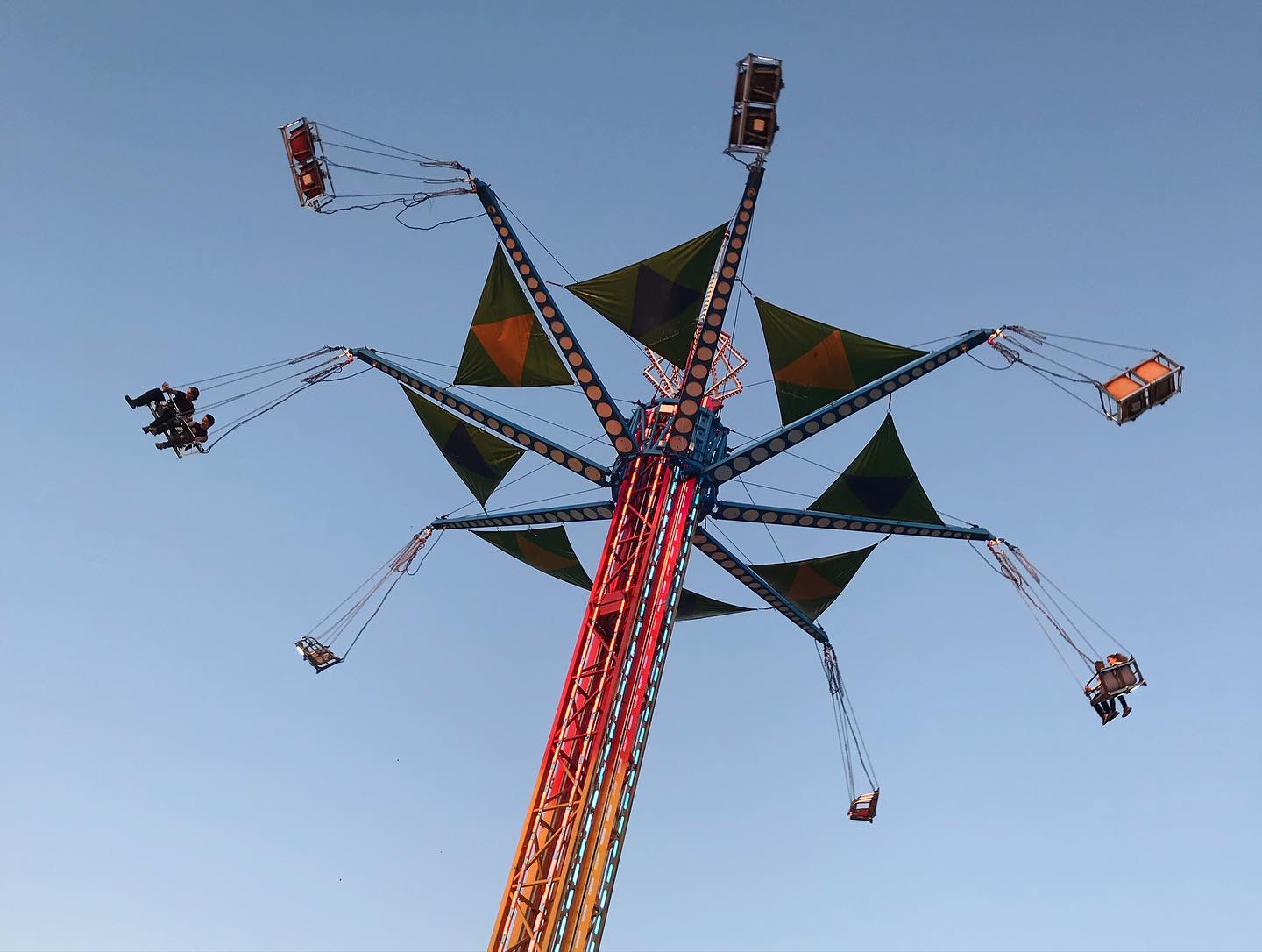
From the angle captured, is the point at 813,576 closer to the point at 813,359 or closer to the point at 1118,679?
the point at 813,359

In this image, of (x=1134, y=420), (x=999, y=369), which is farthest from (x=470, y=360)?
(x=1134, y=420)

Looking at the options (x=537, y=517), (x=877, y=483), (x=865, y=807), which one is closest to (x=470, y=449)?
(x=537, y=517)

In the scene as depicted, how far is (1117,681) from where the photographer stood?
55.9 ft

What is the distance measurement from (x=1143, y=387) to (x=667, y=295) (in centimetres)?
678

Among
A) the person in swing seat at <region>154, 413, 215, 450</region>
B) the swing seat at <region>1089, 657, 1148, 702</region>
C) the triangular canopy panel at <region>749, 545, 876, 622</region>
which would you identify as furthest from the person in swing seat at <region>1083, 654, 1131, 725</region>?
the person in swing seat at <region>154, 413, 215, 450</region>

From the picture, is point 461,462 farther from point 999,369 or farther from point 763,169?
point 999,369

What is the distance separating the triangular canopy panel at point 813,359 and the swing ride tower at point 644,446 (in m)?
0.03

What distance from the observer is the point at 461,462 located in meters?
19.8

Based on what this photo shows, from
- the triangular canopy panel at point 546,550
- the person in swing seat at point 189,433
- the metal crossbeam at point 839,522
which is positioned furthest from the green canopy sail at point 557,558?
the person in swing seat at point 189,433

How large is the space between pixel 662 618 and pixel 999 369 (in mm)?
6373

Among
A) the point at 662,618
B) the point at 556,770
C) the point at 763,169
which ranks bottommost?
the point at 556,770

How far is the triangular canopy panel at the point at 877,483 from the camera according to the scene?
1861 centimetres

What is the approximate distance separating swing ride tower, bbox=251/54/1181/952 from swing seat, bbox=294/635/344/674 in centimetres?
3

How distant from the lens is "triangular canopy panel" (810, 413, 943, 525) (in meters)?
18.6
